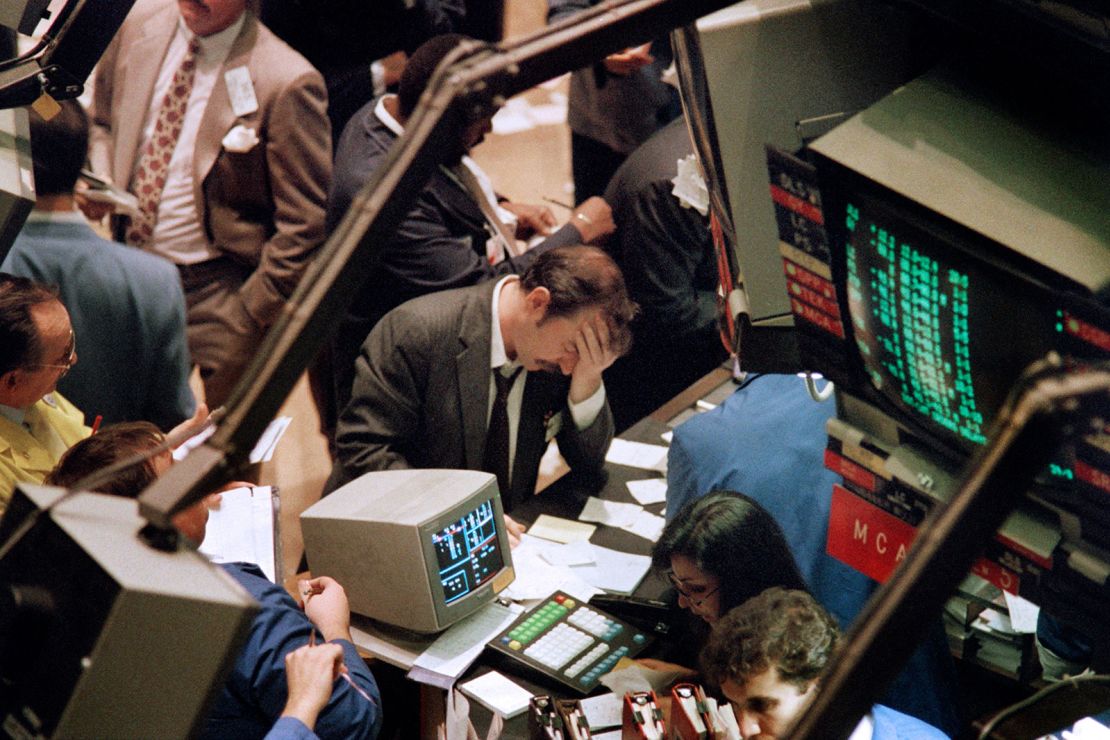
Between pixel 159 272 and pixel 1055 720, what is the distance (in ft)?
9.08

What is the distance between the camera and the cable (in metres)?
1.59

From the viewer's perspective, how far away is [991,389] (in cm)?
150

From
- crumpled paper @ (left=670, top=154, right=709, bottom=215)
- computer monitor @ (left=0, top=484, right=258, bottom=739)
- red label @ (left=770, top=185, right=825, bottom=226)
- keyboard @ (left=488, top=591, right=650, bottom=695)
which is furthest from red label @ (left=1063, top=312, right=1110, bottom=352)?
crumpled paper @ (left=670, top=154, right=709, bottom=215)

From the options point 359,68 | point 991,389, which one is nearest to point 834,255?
point 991,389

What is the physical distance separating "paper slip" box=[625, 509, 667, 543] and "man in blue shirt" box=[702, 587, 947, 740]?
982mm

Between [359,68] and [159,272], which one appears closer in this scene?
[159,272]

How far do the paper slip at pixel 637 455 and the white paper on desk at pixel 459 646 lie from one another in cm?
82

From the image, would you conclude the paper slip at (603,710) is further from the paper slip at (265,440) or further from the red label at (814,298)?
the red label at (814,298)

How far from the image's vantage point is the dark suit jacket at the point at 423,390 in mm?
3391

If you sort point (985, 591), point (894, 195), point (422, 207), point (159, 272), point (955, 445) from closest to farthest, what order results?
point (894, 195)
point (955, 445)
point (985, 591)
point (159, 272)
point (422, 207)

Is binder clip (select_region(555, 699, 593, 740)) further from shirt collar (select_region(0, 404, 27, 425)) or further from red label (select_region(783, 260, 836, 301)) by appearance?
shirt collar (select_region(0, 404, 27, 425))

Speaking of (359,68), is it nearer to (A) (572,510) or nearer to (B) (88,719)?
(A) (572,510)

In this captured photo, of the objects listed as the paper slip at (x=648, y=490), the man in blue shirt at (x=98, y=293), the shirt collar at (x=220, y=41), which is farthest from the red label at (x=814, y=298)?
the shirt collar at (x=220, y=41)

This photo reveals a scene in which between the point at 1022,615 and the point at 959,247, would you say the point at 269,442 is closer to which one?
the point at 1022,615
